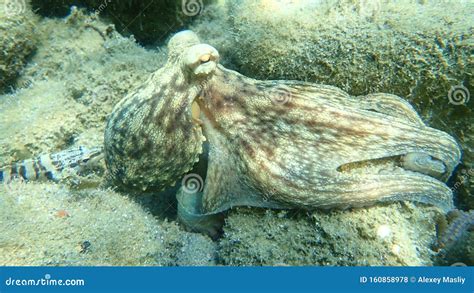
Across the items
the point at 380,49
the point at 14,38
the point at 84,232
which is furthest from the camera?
the point at 14,38

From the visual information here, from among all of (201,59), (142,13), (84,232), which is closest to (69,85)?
(142,13)

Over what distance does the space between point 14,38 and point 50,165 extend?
2.40 metres

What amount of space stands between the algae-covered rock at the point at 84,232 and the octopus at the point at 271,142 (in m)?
0.44

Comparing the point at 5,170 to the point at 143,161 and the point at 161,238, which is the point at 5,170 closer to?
the point at 143,161

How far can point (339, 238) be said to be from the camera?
265 centimetres

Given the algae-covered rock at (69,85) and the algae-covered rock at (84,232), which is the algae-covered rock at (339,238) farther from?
the algae-covered rock at (69,85)

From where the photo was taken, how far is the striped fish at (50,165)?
3.51m

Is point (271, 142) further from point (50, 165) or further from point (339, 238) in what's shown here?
point (50, 165)

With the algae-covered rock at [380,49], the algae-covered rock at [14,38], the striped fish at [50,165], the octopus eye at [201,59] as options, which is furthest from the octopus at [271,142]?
the algae-covered rock at [14,38]

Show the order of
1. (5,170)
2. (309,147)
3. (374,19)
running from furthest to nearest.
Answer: (5,170) < (374,19) < (309,147)

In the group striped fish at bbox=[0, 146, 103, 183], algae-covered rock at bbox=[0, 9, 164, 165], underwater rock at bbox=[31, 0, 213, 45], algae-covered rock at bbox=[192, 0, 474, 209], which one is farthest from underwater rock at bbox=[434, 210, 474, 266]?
underwater rock at bbox=[31, 0, 213, 45]

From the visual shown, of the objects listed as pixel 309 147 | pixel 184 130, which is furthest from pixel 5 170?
pixel 309 147

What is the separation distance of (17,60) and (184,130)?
3.64m

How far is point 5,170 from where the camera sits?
3.54 m
